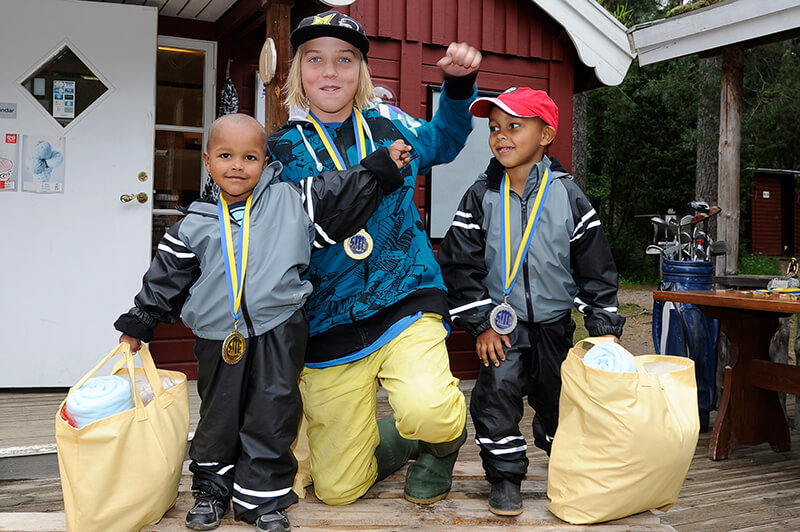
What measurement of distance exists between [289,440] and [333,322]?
45cm

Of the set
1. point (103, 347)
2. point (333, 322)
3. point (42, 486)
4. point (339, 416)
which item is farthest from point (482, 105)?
point (103, 347)

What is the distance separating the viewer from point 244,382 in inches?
88.0

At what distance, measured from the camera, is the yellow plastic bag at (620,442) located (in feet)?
7.42

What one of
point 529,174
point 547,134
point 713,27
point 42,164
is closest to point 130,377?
point 529,174

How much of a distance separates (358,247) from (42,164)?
9.60 feet

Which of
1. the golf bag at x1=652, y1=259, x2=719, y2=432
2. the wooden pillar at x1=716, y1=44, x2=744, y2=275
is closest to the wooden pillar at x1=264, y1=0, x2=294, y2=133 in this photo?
the golf bag at x1=652, y1=259, x2=719, y2=432

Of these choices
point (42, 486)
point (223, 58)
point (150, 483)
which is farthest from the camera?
point (223, 58)

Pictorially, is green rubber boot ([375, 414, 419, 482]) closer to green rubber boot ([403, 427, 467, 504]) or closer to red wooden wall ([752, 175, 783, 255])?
green rubber boot ([403, 427, 467, 504])

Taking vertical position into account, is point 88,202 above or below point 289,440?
above

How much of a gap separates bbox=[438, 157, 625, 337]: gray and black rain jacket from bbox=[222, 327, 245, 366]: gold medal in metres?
0.82

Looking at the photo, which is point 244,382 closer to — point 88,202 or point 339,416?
point 339,416

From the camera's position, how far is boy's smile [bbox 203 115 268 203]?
2258mm

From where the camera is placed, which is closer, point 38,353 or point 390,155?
point 390,155

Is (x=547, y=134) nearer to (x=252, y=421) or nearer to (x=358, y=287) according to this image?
(x=358, y=287)
